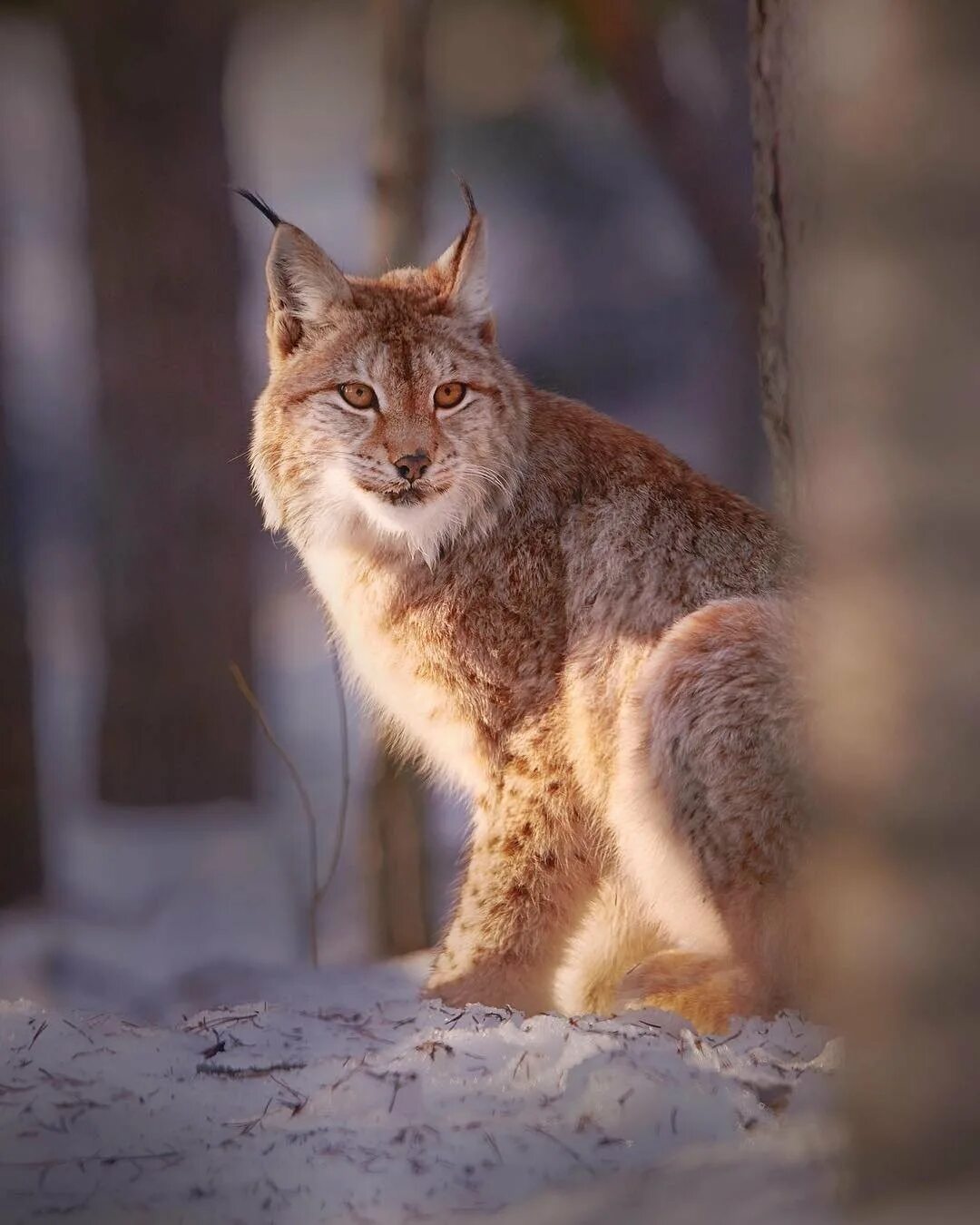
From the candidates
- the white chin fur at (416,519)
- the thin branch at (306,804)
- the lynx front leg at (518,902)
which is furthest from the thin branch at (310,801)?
the lynx front leg at (518,902)

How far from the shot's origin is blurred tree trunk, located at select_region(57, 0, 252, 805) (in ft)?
15.0

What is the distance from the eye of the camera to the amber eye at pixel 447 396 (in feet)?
11.1

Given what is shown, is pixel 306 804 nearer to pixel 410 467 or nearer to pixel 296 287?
pixel 410 467

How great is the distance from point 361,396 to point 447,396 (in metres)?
0.25

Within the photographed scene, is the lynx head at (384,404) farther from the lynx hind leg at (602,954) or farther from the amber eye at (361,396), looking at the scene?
the lynx hind leg at (602,954)

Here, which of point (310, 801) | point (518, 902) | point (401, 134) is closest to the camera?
point (518, 902)

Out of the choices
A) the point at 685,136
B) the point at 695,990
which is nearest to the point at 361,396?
the point at 695,990

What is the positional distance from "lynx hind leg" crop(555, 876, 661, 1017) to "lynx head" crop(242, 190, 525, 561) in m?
1.11

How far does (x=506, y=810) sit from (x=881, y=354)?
2.18 meters

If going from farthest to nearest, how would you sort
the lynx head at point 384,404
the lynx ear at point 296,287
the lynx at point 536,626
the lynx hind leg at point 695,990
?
the lynx ear at point 296,287, the lynx head at point 384,404, the lynx at point 536,626, the lynx hind leg at point 695,990

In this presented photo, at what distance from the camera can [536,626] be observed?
3246 mm

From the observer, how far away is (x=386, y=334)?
134 inches

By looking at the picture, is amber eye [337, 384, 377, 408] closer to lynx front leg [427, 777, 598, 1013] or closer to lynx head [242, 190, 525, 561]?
lynx head [242, 190, 525, 561]

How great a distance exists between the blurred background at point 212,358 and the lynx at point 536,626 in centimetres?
118
